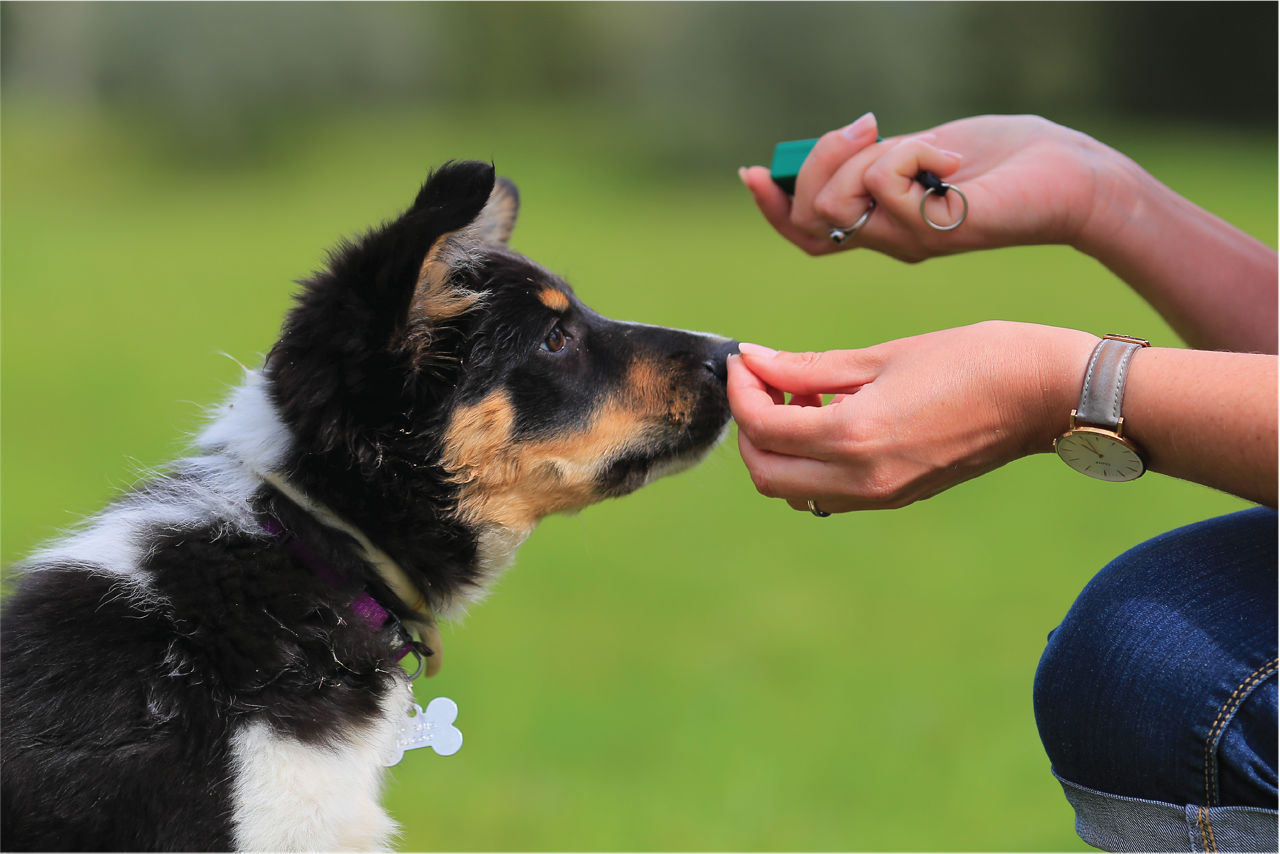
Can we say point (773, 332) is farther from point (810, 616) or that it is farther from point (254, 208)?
point (254, 208)

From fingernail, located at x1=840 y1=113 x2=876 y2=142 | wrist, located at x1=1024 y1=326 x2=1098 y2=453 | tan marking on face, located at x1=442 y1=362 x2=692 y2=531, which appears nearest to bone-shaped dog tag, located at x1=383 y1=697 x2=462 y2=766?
tan marking on face, located at x1=442 y1=362 x2=692 y2=531

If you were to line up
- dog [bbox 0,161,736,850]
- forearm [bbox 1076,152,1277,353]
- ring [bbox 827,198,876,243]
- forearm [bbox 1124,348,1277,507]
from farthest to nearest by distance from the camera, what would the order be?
ring [bbox 827,198,876,243]
forearm [bbox 1076,152,1277,353]
dog [bbox 0,161,736,850]
forearm [bbox 1124,348,1277,507]

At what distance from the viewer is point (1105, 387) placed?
2.31 m

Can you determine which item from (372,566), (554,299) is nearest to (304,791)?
(372,566)

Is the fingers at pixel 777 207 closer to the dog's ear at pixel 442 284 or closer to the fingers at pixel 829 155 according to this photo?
the fingers at pixel 829 155

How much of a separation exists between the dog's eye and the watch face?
1499 mm

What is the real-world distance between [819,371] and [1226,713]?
1124mm

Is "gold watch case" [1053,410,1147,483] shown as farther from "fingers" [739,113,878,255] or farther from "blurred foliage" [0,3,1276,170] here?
"blurred foliage" [0,3,1276,170]

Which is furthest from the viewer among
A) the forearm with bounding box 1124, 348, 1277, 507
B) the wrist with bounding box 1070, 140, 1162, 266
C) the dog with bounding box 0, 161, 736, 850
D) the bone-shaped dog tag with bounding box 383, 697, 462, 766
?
the wrist with bounding box 1070, 140, 1162, 266

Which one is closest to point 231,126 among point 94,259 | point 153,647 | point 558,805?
point 94,259

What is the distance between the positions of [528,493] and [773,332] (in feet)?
35.4

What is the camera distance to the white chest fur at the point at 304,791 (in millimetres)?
2574

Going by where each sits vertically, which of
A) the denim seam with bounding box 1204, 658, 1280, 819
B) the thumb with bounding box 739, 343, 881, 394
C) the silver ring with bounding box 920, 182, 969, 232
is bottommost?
the denim seam with bounding box 1204, 658, 1280, 819

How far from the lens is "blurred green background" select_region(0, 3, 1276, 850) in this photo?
5875mm
